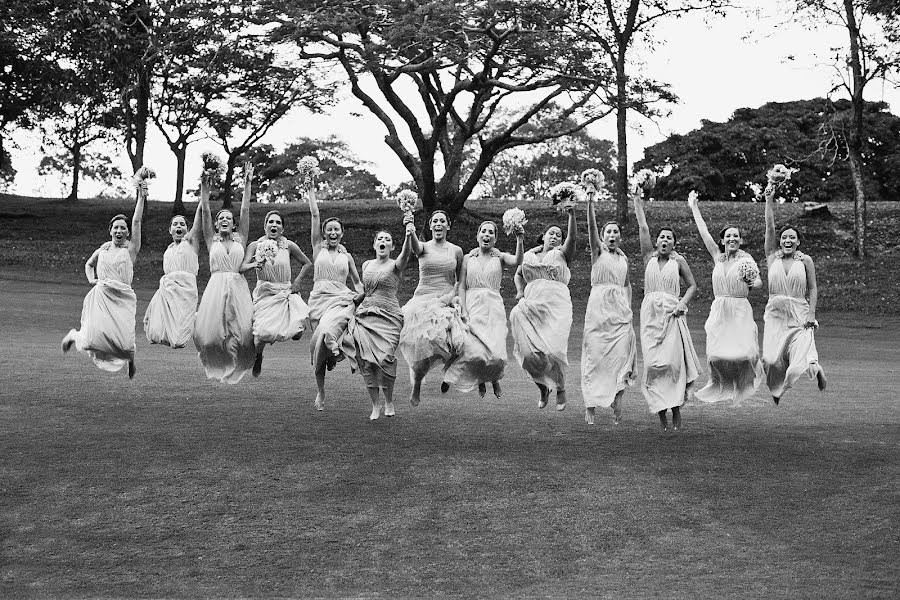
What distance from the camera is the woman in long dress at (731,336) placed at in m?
15.0

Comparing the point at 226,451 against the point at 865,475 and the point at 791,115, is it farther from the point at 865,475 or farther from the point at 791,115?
the point at 791,115

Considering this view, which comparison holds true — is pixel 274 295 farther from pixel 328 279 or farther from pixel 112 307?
pixel 112 307

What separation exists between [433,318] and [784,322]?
5.29m

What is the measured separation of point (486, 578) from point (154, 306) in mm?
9116

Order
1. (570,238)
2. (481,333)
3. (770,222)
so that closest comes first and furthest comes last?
(481,333) → (570,238) → (770,222)

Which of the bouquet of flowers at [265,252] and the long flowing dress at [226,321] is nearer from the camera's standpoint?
the bouquet of flowers at [265,252]

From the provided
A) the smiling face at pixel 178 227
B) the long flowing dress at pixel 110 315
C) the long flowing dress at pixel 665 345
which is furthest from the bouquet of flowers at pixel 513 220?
the long flowing dress at pixel 110 315

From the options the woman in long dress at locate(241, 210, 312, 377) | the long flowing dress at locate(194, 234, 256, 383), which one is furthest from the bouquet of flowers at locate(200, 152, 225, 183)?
the woman in long dress at locate(241, 210, 312, 377)

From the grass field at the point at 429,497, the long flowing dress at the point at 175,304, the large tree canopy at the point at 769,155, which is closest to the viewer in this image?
the grass field at the point at 429,497

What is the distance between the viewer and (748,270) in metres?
14.6

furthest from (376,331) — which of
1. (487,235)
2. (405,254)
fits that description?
(487,235)

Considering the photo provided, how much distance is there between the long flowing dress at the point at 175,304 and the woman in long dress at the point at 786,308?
28.9ft

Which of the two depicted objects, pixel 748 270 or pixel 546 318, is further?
pixel 546 318

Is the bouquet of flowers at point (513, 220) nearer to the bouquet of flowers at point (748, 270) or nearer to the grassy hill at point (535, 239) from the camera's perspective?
the bouquet of flowers at point (748, 270)
